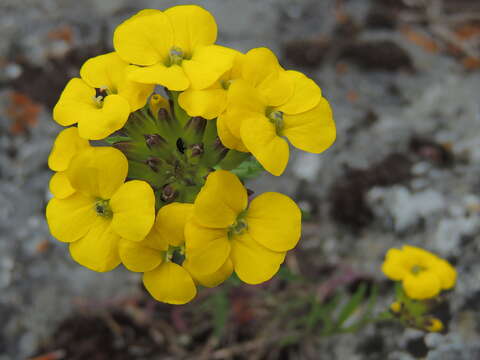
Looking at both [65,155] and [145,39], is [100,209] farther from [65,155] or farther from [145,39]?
[145,39]

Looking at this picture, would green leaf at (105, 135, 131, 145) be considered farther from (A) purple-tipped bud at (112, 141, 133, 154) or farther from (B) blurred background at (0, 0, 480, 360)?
(B) blurred background at (0, 0, 480, 360)

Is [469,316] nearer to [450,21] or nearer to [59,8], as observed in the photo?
[450,21]

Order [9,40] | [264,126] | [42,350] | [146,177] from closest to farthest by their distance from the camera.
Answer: [264,126], [146,177], [42,350], [9,40]

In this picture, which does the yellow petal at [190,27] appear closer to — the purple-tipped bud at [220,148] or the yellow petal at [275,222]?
the purple-tipped bud at [220,148]

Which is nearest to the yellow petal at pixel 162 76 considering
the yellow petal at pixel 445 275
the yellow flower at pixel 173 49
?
the yellow flower at pixel 173 49

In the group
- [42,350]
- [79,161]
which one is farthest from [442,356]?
[42,350]

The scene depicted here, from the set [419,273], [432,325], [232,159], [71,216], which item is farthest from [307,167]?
[71,216]

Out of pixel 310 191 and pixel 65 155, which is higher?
pixel 65 155
